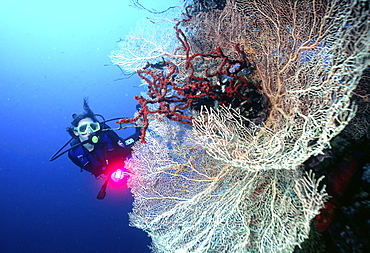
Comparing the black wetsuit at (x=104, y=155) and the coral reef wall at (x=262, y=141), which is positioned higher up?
the coral reef wall at (x=262, y=141)

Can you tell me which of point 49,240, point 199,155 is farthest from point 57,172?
point 199,155

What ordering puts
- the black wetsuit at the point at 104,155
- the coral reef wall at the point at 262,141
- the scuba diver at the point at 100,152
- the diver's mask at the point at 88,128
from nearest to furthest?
the coral reef wall at the point at 262,141 < the diver's mask at the point at 88,128 < the scuba diver at the point at 100,152 < the black wetsuit at the point at 104,155

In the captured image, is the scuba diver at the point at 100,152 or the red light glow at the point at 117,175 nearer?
the scuba diver at the point at 100,152

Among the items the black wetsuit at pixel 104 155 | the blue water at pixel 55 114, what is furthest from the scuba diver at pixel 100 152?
the blue water at pixel 55 114

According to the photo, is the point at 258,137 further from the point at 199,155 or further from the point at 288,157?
the point at 199,155

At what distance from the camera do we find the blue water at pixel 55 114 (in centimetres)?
3034

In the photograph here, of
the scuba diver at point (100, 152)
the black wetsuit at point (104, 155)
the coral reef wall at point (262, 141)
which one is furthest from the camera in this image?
the black wetsuit at point (104, 155)

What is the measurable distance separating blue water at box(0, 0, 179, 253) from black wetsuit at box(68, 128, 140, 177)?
1334 cm

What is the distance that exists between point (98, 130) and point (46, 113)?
287ft

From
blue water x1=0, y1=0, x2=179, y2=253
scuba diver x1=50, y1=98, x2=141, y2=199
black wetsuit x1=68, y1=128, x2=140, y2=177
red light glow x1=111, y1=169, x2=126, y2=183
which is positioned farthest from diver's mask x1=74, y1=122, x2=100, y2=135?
blue water x1=0, y1=0, x2=179, y2=253

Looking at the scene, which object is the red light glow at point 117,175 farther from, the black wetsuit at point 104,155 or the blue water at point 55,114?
the blue water at point 55,114

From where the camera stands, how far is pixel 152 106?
13.1ft

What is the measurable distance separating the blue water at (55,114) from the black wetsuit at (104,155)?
13337mm

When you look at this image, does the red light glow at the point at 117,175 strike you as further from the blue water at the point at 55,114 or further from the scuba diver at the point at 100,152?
the blue water at the point at 55,114
